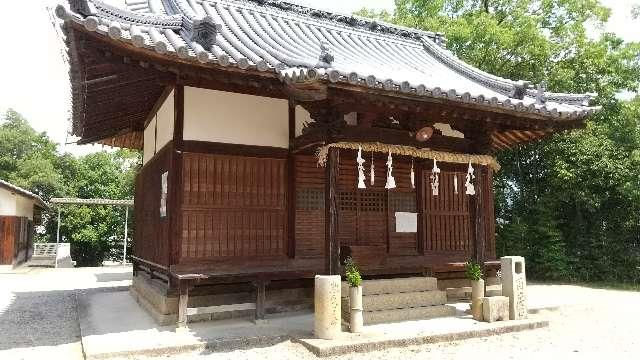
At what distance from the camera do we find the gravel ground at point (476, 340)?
681 cm

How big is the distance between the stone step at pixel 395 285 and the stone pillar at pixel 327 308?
0.93 metres

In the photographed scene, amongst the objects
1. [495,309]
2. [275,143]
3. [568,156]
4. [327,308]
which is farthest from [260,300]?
[568,156]

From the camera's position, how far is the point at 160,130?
33.0 ft

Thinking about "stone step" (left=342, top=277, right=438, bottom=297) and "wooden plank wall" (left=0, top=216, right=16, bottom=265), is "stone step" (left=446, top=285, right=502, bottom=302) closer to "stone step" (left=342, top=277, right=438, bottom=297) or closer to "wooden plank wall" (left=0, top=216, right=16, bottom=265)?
"stone step" (left=342, top=277, right=438, bottom=297)

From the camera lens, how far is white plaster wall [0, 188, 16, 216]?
78.5 feet

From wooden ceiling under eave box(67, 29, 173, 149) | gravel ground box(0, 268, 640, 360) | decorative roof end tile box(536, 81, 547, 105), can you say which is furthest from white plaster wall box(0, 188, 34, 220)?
decorative roof end tile box(536, 81, 547, 105)

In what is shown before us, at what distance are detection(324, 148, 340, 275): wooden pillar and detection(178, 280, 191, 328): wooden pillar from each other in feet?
7.62

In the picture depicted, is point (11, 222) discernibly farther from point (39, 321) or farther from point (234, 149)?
point (234, 149)

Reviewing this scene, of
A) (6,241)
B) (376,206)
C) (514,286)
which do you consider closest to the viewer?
(514,286)

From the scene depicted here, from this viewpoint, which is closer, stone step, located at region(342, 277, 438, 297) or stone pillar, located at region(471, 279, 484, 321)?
stone step, located at region(342, 277, 438, 297)

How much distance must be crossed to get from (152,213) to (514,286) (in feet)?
25.2

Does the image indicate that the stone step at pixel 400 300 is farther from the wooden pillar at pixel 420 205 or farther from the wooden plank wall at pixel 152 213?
the wooden plank wall at pixel 152 213

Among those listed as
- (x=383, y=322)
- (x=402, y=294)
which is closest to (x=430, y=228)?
(x=402, y=294)

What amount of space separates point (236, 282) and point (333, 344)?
255cm
